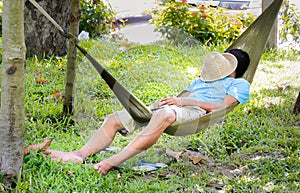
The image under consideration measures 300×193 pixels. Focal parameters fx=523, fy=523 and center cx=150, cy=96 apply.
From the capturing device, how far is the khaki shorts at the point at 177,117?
2.60 meters

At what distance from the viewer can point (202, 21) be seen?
19.2ft

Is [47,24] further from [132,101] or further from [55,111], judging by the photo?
[132,101]

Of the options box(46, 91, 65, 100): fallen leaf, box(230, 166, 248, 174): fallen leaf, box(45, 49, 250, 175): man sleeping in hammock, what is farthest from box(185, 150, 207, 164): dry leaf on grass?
box(46, 91, 65, 100): fallen leaf

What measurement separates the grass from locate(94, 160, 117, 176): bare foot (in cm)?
3

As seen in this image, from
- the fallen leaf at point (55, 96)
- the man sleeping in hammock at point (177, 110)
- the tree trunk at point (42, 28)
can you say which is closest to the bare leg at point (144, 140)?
the man sleeping in hammock at point (177, 110)

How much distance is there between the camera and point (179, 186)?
2.58 metres

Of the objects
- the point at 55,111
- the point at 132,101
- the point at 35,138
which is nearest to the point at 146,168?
the point at 132,101

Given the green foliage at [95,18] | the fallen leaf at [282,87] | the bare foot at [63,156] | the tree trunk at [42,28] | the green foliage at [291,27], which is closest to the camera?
the bare foot at [63,156]

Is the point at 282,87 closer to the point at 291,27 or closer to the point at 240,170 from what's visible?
the point at 291,27

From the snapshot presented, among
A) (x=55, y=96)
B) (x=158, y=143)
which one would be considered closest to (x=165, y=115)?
(x=158, y=143)

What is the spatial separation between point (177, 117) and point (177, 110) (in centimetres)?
5

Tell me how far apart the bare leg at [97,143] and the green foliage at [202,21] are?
2936 mm

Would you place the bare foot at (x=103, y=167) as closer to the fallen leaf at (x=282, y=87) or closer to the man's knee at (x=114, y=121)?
the man's knee at (x=114, y=121)

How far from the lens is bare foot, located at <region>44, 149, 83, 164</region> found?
2650mm
